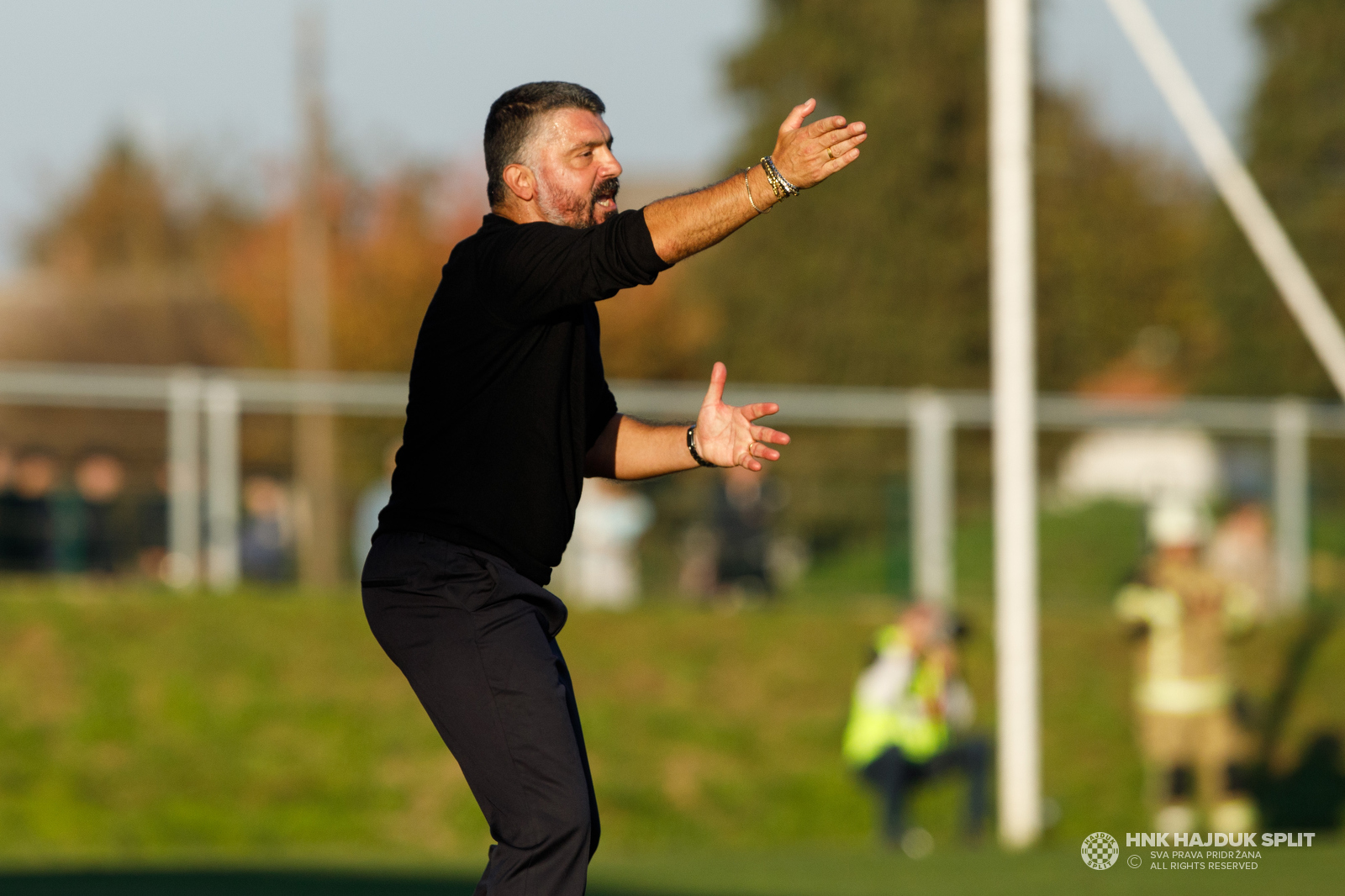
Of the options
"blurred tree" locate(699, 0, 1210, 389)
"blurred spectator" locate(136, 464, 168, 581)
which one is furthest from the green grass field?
"blurred tree" locate(699, 0, 1210, 389)

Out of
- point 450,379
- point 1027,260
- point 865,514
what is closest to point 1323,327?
point 1027,260

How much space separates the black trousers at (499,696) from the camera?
157 inches

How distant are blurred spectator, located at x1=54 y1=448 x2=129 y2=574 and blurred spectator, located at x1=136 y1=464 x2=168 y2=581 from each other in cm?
17

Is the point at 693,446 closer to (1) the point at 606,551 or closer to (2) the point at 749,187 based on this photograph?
(2) the point at 749,187

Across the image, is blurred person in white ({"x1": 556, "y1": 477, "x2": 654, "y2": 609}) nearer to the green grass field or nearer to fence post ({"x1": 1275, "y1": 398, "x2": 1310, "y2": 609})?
the green grass field

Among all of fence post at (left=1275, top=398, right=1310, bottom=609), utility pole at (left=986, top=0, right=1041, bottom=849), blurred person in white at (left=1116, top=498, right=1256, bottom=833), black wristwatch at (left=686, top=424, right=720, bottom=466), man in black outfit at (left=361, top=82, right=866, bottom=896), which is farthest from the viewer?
fence post at (left=1275, top=398, right=1310, bottom=609)

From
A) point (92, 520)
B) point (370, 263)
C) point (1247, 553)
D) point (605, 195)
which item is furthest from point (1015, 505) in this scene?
point (370, 263)

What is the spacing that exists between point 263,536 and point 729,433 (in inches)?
497

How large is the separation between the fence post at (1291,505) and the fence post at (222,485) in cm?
1032

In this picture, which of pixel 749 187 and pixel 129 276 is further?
pixel 129 276

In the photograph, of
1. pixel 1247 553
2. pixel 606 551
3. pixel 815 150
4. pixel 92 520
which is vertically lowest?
pixel 1247 553

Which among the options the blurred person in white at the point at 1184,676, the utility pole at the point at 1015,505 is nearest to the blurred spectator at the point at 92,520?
the utility pole at the point at 1015,505

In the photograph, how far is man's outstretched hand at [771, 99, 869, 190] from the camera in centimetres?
382

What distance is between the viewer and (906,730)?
36.8 feet
